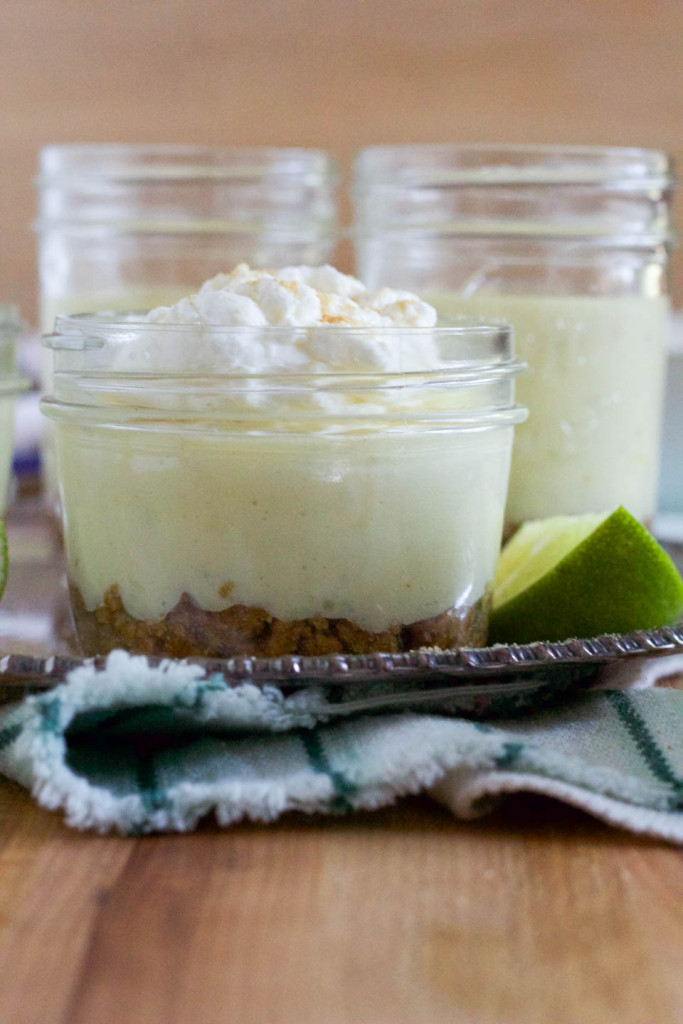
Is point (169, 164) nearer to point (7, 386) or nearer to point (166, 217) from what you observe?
point (166, 217)

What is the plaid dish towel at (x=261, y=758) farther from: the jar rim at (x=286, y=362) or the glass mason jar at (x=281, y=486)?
the jar rim at (x=286, y=362)

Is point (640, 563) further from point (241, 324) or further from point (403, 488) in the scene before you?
point (241, 324)

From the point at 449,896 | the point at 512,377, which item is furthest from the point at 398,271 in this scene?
the point at 449,896

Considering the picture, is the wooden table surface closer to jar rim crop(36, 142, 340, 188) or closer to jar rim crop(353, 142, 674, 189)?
jar rim crop(353, 142, 674, 189)

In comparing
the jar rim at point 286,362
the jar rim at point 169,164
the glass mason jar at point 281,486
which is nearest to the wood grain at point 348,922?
the glass mason jar at point 281,486

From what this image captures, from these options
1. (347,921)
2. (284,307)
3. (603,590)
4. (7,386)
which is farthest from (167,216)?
(347,921)

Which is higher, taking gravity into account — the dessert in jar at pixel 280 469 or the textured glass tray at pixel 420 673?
the dessert in jar at pixel 280 469

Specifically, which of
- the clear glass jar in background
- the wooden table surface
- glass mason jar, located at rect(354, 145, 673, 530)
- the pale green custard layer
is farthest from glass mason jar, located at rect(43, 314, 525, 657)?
the clear glass jar in background
